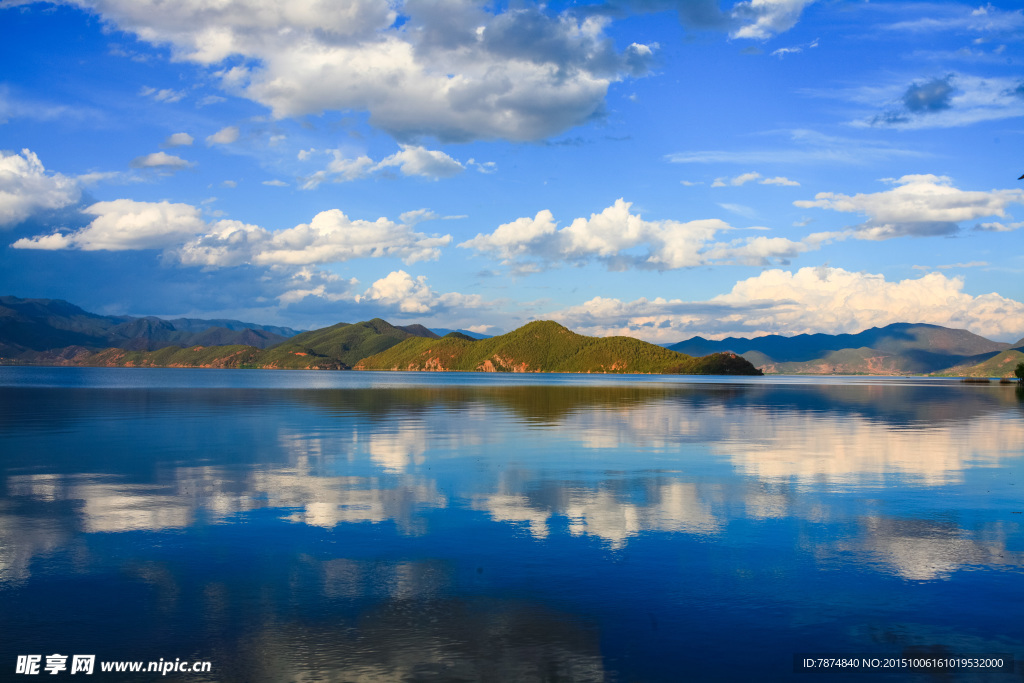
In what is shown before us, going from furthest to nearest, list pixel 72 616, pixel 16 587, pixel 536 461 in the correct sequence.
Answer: pixel 536 461 → pixel 16 587 → pixel 72 616

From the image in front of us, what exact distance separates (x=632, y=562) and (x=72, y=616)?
11.3 m

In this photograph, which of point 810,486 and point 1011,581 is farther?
point 810,486

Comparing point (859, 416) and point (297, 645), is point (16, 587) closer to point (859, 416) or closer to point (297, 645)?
point (297, 645)

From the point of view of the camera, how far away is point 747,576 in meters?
15.3

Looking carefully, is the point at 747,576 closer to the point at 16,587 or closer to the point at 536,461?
the point at 16,587

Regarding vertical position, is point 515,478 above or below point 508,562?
below

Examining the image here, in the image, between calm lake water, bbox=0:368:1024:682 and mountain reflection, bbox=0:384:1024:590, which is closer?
calm lake water, bbox=0:368:1024:682

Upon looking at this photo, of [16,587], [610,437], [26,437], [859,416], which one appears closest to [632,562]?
[16,587]

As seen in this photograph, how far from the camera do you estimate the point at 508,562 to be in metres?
16.4

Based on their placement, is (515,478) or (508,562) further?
(515,478)

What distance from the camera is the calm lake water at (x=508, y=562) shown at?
11281 millimetres

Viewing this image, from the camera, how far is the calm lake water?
1128 centimetres

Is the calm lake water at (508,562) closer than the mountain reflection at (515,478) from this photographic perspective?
Yes

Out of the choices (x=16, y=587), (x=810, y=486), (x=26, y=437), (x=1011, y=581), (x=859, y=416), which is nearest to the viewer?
(x=16, y=587)
